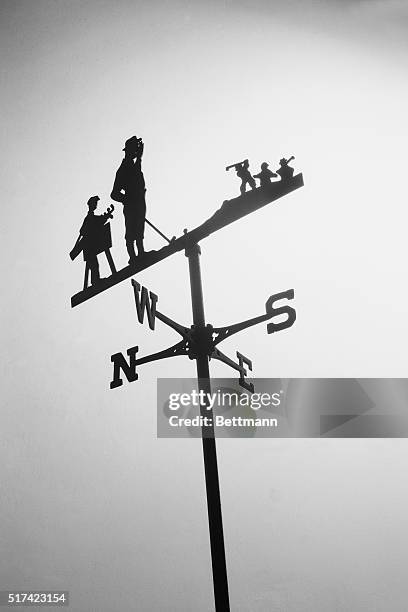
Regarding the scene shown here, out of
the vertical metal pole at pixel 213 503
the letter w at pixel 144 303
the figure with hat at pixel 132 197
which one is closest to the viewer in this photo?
the vertical metal pole at pixel 213 503

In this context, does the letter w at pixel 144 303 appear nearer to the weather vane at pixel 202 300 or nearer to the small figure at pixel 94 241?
the weather vane at pixel 202 300

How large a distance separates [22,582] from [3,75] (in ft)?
7.71

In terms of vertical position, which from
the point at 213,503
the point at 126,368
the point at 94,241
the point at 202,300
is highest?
the point at 94,241

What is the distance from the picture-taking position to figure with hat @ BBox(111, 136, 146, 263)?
4.11 feet

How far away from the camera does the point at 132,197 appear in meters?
1.29

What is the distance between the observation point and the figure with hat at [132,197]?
49.4 inches

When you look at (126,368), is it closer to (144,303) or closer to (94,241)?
(144,303)

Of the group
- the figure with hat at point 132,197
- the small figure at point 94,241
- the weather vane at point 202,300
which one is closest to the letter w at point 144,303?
the weather vane at point 202,300

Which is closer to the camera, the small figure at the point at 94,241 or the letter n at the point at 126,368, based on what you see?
the letter n at the point at 126,368

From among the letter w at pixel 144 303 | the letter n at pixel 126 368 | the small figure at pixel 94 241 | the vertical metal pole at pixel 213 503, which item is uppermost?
the small figure at pixel 94 241

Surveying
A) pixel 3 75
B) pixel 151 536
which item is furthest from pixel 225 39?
pixel 151 536

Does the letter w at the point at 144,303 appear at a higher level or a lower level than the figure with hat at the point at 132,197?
lower

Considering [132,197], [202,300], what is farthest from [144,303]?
[132,197]

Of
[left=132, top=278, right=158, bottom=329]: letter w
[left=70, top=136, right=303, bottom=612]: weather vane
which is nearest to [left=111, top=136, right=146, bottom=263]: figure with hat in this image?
[left=70, top=136, right=303, bottom=612]: weather vane
